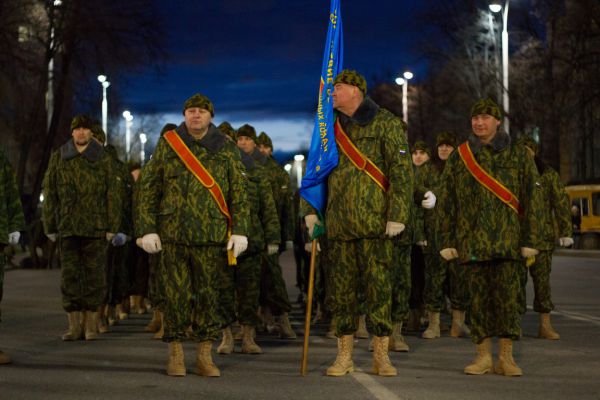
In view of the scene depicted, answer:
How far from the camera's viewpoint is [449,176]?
11.0 meters

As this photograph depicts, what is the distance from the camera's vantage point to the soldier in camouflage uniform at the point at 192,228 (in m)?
10.5

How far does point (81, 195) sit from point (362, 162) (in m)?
4.32

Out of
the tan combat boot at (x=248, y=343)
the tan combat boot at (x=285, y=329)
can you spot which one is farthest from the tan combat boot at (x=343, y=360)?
the tan combat boot at (x=285, y=329)

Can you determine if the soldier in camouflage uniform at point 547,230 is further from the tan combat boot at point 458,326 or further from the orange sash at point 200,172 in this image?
the orange sash at point 200,172

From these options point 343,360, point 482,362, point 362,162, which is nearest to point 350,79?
point 362,162

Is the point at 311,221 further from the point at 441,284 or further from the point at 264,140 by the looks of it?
the point at 264,140

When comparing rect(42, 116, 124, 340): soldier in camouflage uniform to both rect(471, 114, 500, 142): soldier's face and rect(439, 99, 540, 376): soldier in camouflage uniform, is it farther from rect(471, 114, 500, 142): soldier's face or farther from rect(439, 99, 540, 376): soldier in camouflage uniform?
rect(471, 114, 500, 142): soldier's face

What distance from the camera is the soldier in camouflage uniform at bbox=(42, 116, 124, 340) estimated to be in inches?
535

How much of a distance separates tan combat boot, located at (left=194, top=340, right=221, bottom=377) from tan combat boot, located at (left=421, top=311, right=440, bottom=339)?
3.91 meters

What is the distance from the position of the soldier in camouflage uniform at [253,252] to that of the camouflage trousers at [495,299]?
262 centimetres

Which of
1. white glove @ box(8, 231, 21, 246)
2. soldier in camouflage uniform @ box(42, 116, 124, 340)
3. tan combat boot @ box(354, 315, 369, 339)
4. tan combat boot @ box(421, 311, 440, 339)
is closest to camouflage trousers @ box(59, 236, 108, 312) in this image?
soldier in camouflage uniform @ box(42, 116, 124, 340)

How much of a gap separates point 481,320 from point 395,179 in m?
1.40

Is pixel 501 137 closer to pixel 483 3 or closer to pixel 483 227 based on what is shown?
pixel 483 227

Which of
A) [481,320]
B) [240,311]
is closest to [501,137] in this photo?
[481,320]
